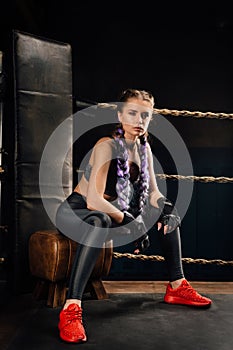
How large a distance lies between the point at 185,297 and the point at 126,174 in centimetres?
55

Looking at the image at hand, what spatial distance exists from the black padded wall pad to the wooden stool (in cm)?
8

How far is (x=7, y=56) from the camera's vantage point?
6.42 feet

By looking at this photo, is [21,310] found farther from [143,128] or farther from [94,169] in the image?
[143,128]

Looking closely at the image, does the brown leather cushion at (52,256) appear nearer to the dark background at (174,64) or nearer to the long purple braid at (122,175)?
the long purple braid at (122,175)

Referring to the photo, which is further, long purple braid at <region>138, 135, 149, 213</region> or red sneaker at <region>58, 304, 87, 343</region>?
long purple braid at <region>138, 135, 149, 213</region>

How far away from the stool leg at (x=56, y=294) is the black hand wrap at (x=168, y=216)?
0.48 meters

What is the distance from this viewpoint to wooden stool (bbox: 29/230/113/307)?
1.68 metres

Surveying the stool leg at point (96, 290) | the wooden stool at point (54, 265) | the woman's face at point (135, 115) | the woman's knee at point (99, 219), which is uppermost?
the woman's face at point (135, 115)

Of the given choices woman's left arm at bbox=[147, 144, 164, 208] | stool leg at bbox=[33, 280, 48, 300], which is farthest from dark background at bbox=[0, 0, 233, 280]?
stool leg at bbox=[33, 280, 48, 300]

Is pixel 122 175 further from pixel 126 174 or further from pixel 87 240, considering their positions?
pixel 87 240

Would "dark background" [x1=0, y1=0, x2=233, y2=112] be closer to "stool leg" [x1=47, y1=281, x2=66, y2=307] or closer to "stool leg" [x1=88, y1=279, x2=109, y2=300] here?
"stool leg" [x1=88, y1=279, x2=109, y2=300]

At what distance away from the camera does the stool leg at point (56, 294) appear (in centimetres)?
169

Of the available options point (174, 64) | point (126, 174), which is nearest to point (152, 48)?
point (174, 64)

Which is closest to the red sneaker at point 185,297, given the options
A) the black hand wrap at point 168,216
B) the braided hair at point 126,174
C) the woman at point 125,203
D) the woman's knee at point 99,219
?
the woman at point 125,203
